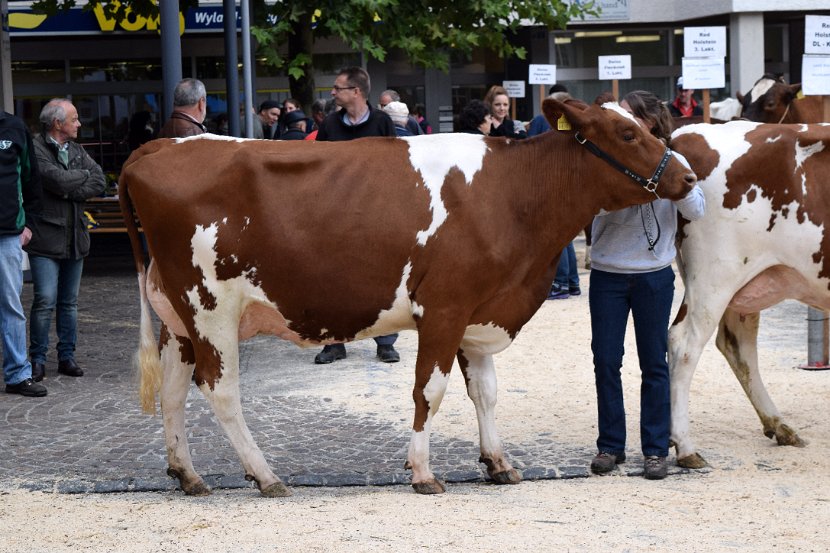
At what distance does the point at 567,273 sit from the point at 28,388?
254 inches

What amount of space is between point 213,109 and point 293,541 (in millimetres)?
20251

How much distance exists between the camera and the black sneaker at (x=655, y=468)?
666cm

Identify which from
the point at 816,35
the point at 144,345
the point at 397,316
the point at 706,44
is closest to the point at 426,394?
the point at 397,316

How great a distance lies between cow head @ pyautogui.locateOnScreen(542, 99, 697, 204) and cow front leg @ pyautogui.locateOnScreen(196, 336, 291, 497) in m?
2.11

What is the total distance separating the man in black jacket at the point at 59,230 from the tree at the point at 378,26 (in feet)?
26.6

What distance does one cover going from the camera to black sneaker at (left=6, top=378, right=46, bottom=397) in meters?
9.12

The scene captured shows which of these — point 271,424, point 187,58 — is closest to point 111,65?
point 187,58

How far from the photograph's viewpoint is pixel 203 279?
6.30m

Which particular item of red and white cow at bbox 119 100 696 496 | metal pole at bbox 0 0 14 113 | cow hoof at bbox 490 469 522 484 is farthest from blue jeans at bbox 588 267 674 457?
metal pole at bbox 0 0 14 113

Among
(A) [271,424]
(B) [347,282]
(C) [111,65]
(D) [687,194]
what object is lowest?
(A) [271,424]

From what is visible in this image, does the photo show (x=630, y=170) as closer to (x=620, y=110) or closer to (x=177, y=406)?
(x=620, y=110)

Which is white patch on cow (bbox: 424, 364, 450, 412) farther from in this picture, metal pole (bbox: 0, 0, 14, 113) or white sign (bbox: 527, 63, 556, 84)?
white sign (bbox: 527, 63, 556, 84)

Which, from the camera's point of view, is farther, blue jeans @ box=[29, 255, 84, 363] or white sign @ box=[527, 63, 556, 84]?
white sign @ box=[527, 63, 556, 84]

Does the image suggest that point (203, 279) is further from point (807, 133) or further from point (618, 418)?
point (807, 133)
